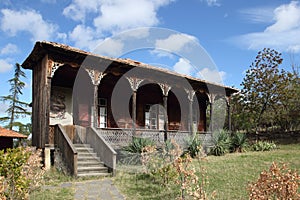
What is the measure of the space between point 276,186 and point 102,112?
1280cm

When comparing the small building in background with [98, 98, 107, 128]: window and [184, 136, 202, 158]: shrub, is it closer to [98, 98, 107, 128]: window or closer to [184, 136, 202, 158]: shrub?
[98, 98, 107, 128]: window

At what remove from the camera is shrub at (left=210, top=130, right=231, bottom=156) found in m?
14.5

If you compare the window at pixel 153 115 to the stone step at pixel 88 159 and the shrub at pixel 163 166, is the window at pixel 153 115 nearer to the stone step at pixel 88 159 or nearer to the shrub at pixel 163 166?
the stone step at pixel 88 159

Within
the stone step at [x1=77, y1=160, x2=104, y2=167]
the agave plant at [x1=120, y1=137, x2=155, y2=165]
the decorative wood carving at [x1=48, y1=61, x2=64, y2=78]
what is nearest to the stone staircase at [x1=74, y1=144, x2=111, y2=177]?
the stone step at [x1=77, y1=160, x2=104, y2=167]

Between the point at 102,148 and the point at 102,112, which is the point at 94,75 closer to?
the point at 102,148

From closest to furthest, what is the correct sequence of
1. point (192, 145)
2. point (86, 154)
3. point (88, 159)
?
1. point (88, 159)
2. point (86, 154)
3. point (192, 145)

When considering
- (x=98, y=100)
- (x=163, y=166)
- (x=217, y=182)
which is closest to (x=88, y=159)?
(x=163, y=166)

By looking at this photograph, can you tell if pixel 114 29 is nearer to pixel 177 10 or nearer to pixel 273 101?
pixel 177 10

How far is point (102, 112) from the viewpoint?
1548 centimetres

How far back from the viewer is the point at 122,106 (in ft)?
53.7

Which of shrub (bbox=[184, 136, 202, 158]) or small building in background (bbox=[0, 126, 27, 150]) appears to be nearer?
shrub (bbox=[184, 136, 202, 158])

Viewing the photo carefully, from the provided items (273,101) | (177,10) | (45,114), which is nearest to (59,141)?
(45,114)

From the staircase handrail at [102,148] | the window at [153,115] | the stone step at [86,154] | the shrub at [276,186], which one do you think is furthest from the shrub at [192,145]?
the shrub at [276,186]

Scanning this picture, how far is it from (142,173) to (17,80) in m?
27.6
